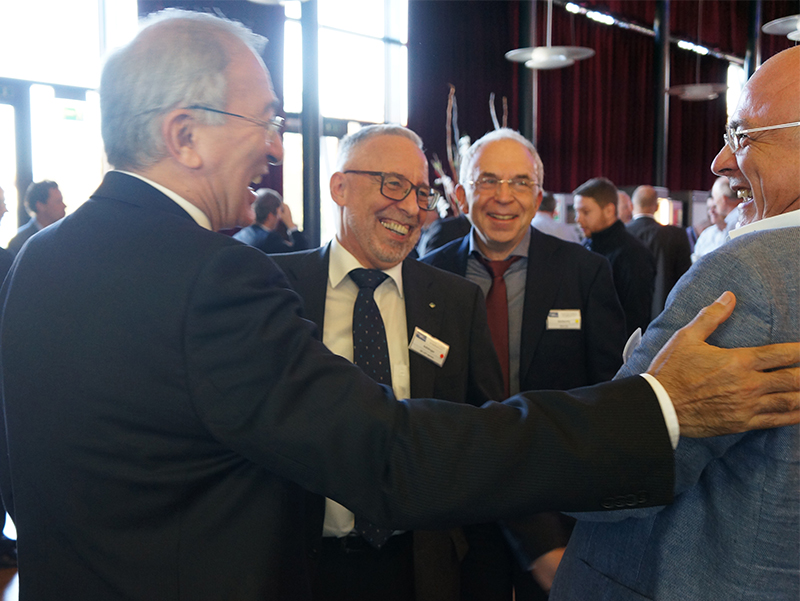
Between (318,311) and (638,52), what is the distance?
12245 mm

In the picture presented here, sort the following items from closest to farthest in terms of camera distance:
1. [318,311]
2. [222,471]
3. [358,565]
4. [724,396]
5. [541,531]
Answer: [724,396]
[222,471]
[541,531]
[358,565]
[318,311]

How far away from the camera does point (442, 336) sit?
6.28 feet

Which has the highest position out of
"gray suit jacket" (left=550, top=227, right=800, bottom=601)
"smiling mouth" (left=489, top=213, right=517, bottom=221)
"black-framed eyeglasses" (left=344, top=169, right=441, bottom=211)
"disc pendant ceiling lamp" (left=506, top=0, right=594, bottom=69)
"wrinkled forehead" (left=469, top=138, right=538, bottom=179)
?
"disc pendant ceiling lamp" (left=506, top=0, right=594, bottom=69)

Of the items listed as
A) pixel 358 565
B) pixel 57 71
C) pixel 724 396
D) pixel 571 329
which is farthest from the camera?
pixel 57 71

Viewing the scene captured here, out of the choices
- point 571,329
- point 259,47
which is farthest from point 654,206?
point 259,47

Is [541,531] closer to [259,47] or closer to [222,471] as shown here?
[222,471]

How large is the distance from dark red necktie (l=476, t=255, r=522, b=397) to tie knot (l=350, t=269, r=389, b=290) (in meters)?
0.65

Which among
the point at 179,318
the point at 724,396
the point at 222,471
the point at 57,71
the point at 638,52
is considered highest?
the point at 638,52

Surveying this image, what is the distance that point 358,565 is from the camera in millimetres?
1718

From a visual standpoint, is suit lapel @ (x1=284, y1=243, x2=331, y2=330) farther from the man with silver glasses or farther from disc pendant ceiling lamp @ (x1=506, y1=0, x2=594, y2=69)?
disc pendant ceiling lamp @ (x1=506, y1=0, x2=594, y2=69)

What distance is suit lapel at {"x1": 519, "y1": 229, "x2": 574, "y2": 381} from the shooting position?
2410 millimetres

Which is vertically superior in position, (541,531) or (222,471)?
(222,471)

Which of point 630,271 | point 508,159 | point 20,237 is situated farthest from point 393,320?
point 20,237

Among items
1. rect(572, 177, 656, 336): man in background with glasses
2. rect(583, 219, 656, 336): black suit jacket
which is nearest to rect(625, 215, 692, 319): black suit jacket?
rect(572, 177, 656, 336): man in background with glasses
